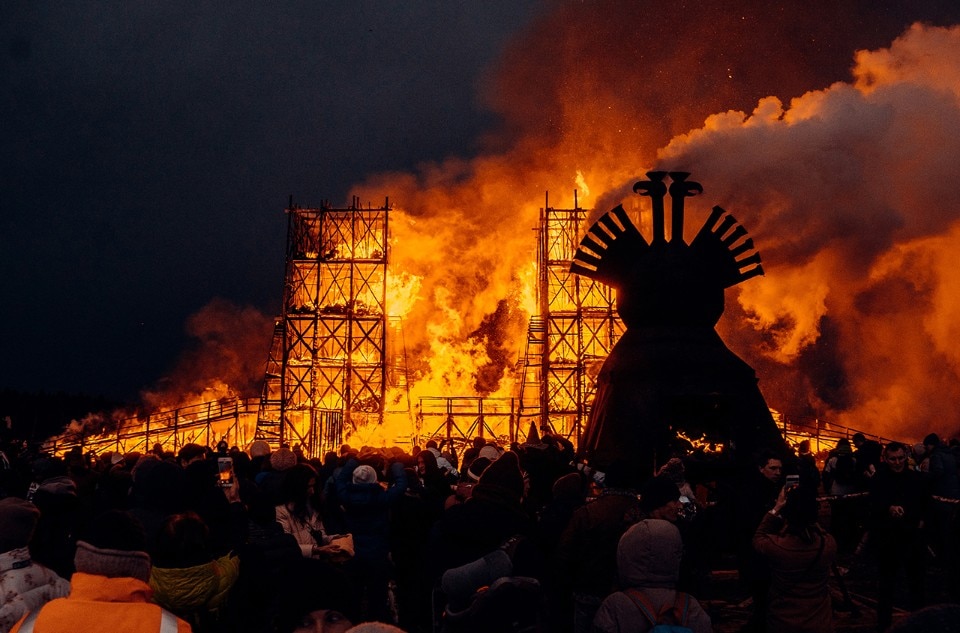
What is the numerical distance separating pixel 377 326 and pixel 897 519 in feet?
118

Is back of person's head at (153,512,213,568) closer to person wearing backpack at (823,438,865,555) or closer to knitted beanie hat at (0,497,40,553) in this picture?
knitted beanie hat at (0,497,40,553)

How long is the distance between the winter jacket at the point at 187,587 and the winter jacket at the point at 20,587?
52cm

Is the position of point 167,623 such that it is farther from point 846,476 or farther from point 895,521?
point 846,476

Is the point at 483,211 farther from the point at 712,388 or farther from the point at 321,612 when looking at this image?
the point at 321,612

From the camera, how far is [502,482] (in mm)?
5301

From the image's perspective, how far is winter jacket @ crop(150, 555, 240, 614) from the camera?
15.6 feet

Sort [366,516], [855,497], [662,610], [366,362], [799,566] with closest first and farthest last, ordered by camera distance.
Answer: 1. [662,610]
2. [799,566]
3. [366,516]
4. [855,497]
5. [366,362]

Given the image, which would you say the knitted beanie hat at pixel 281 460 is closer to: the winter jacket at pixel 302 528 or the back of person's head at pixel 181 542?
the winter jacket at pixel 302 528

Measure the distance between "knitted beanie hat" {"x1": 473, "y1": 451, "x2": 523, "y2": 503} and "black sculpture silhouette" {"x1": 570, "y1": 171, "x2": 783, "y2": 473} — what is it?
6934 mm

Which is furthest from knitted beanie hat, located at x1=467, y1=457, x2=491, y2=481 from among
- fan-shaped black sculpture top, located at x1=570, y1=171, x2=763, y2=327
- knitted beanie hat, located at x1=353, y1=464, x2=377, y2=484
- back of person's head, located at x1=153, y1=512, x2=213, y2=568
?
fan-shaped black sculpture top, located at x1=570, y1=171, x2=763, y2=327

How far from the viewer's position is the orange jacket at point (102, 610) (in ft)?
10.6

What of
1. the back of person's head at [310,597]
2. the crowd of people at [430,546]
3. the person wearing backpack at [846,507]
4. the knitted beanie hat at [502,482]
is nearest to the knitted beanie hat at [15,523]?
the crowd of people at [430,546]

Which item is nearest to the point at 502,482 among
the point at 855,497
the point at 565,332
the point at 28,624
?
the point at 28,624

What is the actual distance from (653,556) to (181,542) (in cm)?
277
